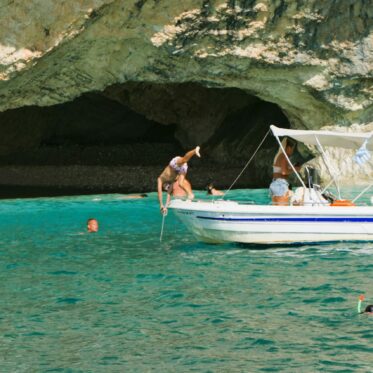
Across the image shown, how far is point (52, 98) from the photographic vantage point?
27.8m

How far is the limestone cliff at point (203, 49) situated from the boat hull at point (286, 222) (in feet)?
30.3

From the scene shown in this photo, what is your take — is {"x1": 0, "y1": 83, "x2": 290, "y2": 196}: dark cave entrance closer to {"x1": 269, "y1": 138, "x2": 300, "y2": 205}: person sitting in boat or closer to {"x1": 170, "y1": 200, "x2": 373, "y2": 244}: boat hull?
{"x1": 269, "y1": 138, "x2": 300, "y2": 205}: person sitting in boat

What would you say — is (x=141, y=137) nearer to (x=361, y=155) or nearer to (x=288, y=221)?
(x=361, y=155)

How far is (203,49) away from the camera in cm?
2583

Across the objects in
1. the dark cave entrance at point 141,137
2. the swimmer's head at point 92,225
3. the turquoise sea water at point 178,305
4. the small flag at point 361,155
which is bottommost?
the turquoise sea water at point 178,305

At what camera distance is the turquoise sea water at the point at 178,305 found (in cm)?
1009

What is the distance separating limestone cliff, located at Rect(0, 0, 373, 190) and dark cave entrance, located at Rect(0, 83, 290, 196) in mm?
6077

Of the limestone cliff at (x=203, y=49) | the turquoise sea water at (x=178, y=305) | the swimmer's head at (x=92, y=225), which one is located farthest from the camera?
the limestone cliff at (x=203, y=49)

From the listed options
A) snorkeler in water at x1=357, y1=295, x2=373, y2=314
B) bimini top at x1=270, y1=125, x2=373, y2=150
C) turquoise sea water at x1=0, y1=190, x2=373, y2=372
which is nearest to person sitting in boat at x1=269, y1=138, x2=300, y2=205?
bimini top at x1=270, y1=125, x2=373, y2=150

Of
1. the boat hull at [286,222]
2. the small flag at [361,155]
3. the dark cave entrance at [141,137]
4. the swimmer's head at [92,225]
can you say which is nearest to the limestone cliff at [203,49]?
the dark cave entrance at [141,137]

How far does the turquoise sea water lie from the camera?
1009cm

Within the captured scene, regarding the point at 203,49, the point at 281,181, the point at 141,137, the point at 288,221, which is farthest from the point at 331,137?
the point at 141,137

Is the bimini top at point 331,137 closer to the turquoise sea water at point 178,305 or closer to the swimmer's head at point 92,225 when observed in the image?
the turquoise sea water at point 178,305

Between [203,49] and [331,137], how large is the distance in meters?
8.62
